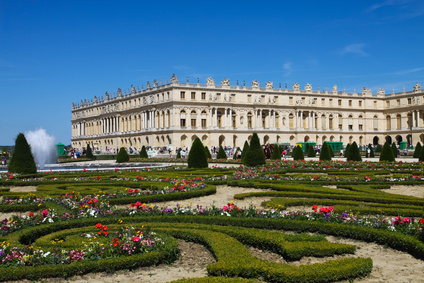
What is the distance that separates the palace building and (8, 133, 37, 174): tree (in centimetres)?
4148

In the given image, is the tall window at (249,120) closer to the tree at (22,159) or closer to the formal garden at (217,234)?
the tree at (22,159)

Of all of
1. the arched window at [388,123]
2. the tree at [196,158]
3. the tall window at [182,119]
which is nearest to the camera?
the tree at [196,158]

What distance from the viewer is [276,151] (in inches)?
1155

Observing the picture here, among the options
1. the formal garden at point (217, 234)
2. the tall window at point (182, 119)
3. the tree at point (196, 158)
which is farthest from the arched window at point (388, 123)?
the formal garden at point (217, 234)

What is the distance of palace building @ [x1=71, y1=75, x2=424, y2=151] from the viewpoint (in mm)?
63125

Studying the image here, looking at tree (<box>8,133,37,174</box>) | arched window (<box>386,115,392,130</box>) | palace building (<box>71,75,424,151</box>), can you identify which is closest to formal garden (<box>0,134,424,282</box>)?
tree (<box>8,133,37,174</box>)

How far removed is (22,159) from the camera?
61.6 ft

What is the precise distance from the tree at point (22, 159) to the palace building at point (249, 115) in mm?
41481

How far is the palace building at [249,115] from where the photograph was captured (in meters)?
63.1

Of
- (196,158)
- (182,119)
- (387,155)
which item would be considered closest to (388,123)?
(182,119)

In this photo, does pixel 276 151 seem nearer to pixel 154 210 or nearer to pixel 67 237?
pixel 154 210

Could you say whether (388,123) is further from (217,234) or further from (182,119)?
(217,234)

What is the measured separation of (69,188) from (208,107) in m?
51.4

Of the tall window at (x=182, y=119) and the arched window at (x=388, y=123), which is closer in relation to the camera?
the tall window at (x=182, y=119)
